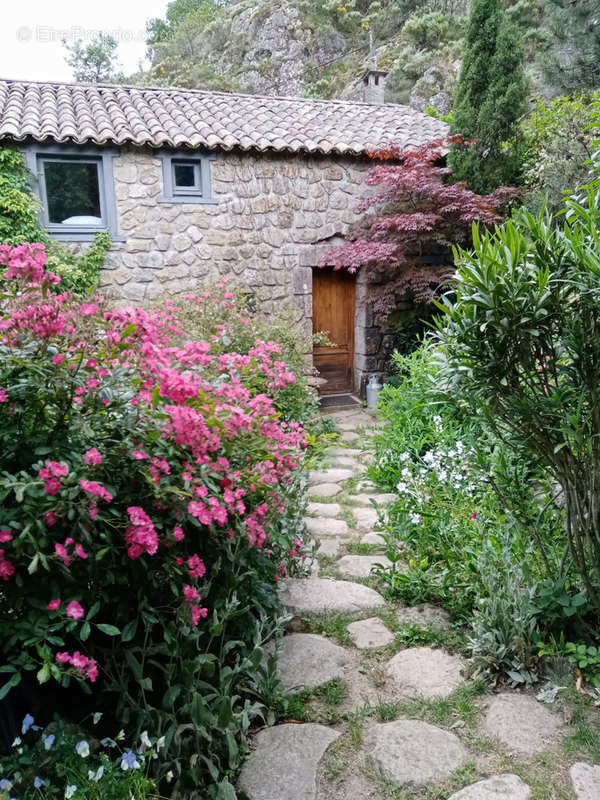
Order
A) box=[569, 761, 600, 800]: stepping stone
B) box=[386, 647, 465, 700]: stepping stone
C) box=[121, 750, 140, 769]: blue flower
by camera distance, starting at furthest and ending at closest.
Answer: box=[386, 647, 465, 700]: stepping stone
box=[569, 761, 600, 800]: stepping stone
box=[121, 750, 140, 769]: blue flower

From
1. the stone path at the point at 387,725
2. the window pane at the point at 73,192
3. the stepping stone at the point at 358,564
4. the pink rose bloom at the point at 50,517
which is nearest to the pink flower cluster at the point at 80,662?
the pink rose bloom at the point at 50,517

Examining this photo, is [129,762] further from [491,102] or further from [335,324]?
[491,102]

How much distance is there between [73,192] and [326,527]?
5.56 meters

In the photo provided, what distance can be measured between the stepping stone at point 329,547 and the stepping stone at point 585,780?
5.72ft

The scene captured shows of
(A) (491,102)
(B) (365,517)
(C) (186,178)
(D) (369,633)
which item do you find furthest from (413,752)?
(A) (491,102)

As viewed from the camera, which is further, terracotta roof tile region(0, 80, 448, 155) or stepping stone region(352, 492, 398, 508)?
terracotta roof tile region(0, 80, 448, 155)

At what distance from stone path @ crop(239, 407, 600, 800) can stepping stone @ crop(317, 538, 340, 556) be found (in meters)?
0.41

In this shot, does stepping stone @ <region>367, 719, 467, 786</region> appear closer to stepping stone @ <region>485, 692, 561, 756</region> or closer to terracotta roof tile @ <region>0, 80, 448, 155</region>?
stepping stone @ <region>485, 692, 561, 756</region>

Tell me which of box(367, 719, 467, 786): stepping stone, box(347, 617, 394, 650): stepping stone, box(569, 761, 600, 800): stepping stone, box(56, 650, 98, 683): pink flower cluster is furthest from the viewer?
box(347, 617, 394, 650): stepping stone

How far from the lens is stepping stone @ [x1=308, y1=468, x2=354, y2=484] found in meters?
4.68

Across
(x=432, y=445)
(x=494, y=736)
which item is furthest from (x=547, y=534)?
(x=432, y=445)

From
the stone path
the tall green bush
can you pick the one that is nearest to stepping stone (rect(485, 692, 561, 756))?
the stone path

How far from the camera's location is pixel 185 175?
7.39 meters

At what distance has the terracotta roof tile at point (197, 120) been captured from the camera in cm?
686
